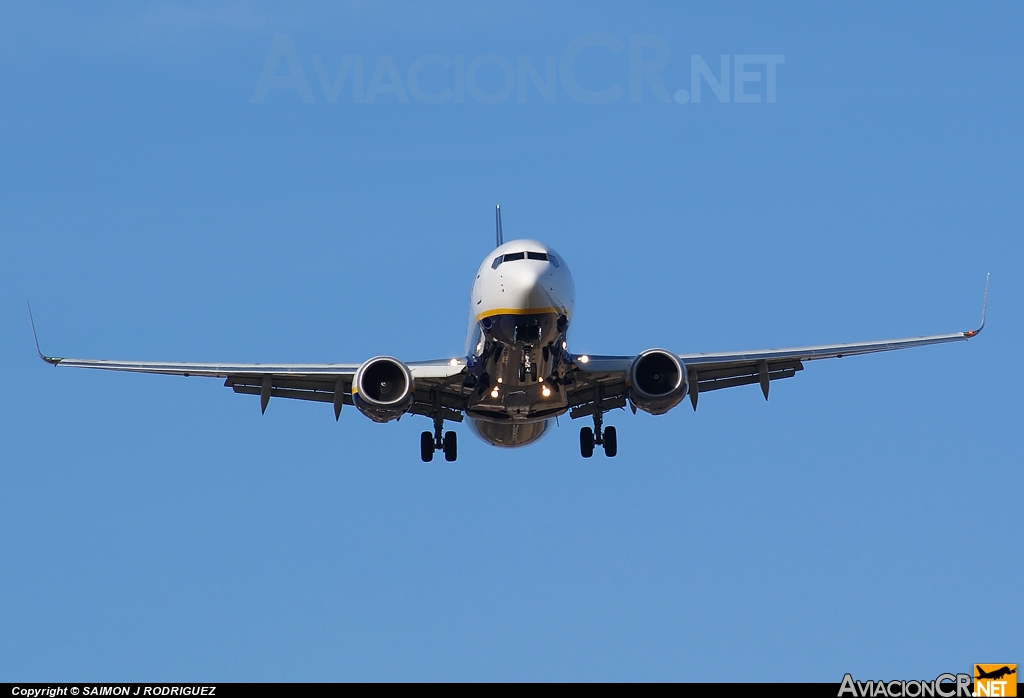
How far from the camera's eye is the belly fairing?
4475cm

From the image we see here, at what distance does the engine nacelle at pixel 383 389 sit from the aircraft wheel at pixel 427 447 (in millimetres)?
5791

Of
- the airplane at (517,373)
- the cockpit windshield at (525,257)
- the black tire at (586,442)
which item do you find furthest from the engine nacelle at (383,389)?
the black tire at (586,442)

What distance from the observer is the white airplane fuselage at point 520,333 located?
39.4 metres

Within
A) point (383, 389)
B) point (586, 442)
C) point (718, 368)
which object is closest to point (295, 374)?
point (383, 389)

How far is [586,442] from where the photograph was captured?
47.4 m

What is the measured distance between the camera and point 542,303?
39.3 meters

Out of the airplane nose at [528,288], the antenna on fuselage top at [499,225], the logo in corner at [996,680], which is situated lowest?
the logo in corner at [996,680]

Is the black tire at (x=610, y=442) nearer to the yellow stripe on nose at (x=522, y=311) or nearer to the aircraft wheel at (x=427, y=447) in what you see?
the aircraft wheel at (x=427, y=447)

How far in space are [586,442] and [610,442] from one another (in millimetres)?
750

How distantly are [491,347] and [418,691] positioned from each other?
9.76 meters

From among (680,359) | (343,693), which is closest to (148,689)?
(343,693)

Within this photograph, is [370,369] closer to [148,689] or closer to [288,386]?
[288,386]

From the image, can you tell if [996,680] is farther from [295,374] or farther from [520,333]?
[295,374]

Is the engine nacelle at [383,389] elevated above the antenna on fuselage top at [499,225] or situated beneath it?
situated beneath
